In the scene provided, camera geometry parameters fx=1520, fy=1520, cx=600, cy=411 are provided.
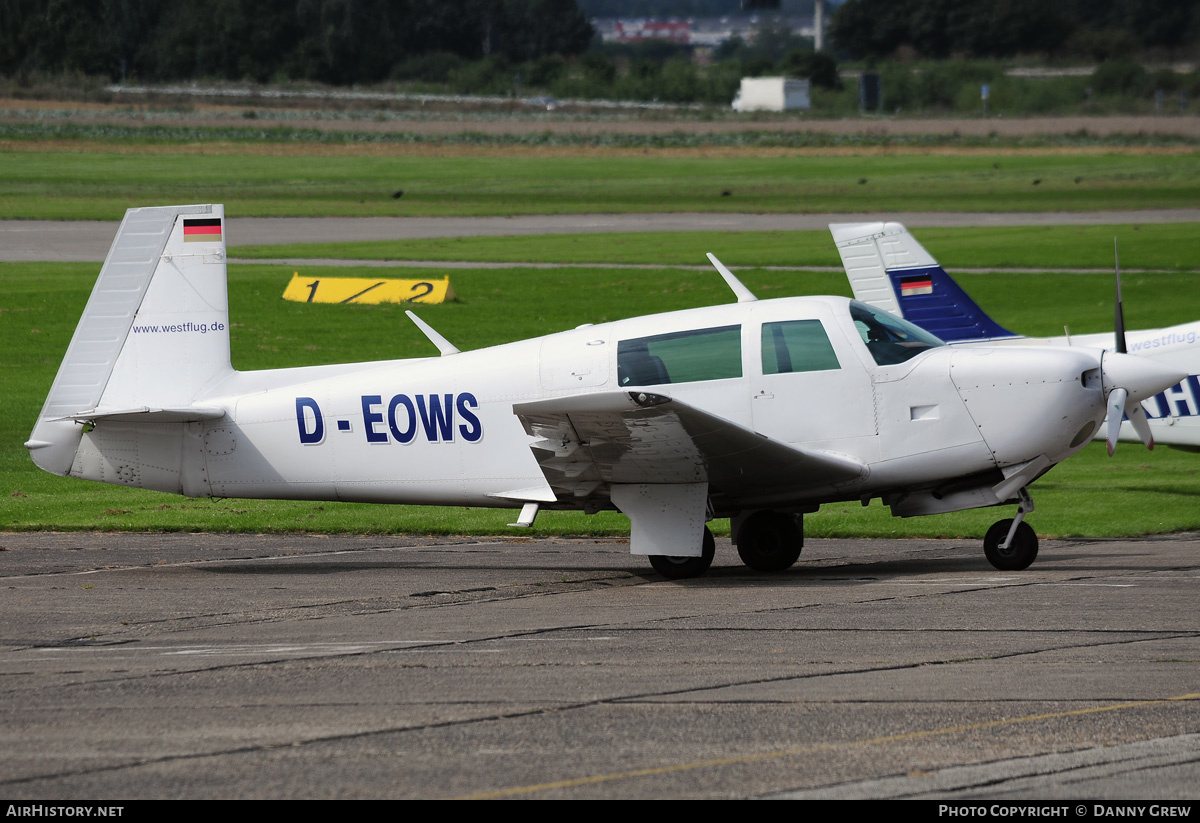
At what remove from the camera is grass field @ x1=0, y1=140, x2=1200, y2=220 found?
56031mm

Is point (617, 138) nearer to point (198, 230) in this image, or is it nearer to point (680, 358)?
point (198, 230)

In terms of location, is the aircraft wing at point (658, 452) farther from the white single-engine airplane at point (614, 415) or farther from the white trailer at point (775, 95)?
the white trailer at point (775, 95)

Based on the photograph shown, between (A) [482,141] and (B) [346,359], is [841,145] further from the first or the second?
(B) [346,359]

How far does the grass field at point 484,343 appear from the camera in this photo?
17938 millimetres

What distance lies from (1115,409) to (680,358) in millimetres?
3661

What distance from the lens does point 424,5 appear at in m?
160

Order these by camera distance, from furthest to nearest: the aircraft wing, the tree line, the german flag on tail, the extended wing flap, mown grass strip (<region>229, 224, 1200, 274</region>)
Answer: the tree line < mown grass strip (<region>229, 224, 1200, 274</region>) < the german flag on tail < the extended wing flap < the aircraft wing

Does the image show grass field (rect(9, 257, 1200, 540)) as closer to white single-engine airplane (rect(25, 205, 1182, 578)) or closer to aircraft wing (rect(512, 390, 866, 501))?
white single-engine airplane (rect(25, 205, 1182, 578))

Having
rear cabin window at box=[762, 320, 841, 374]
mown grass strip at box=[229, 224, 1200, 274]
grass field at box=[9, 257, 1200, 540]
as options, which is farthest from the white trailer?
rear cabin window at box=[762, 320, 841, 374]

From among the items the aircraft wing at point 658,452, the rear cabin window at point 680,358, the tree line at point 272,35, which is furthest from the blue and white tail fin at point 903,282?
the tree line at point 272,35

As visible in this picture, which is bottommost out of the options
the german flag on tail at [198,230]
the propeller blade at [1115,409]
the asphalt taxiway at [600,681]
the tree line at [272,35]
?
the asphalt taxiway at [600,681]

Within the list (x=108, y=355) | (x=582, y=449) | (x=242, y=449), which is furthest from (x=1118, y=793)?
(x=108, y=355)

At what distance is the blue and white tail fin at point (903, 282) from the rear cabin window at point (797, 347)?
6.18 meters

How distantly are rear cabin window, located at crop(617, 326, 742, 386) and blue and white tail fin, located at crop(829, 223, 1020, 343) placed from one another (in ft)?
20.6
